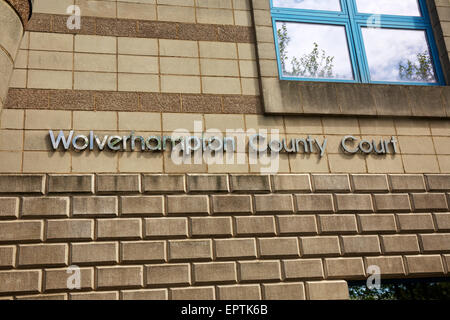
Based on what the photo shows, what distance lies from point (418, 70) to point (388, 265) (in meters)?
4.30

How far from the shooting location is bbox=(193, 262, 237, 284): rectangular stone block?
7742 millimetres

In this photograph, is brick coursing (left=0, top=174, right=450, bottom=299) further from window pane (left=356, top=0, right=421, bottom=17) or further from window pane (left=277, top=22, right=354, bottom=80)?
window pane (left=356, top=0, right=421, bottom=17)

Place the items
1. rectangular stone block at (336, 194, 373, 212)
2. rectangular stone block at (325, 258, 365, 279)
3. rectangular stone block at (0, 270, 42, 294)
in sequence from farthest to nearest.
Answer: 1. rectangular stone block at (336, 194, 373, 212)
2. rectangular stone block at (325, 258, 365, 279)
3. rectangular stone block at (0, 270, 42, 294)

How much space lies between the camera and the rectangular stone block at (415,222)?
864 centimetres

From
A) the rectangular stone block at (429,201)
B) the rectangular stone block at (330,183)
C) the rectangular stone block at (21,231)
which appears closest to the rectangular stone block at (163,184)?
the rectangular stone block at (21,231)

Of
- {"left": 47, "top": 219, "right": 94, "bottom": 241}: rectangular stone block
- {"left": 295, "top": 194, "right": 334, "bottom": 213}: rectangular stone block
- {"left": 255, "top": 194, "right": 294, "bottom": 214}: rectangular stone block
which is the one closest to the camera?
{"left": 47, "top": 219, "right": 94, "bottom": 241}: rectangular stone block

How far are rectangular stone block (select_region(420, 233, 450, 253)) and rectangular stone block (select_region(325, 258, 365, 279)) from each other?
1.23 meters

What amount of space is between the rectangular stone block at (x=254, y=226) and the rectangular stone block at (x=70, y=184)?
241 centimetres

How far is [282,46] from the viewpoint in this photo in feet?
32.4

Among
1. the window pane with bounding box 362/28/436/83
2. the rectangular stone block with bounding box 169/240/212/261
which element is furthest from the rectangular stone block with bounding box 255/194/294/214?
the window pane with bounding box 362/28/436/83

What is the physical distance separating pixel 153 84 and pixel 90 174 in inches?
77.7

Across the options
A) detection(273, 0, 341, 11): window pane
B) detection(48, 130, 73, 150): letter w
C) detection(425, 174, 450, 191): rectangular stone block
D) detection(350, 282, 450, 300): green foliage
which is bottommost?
detection(350, 282, 450, 300): green foliage

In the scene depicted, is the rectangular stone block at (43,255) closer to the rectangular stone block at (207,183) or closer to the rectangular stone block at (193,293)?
the rectangular stone block at (193,293)
